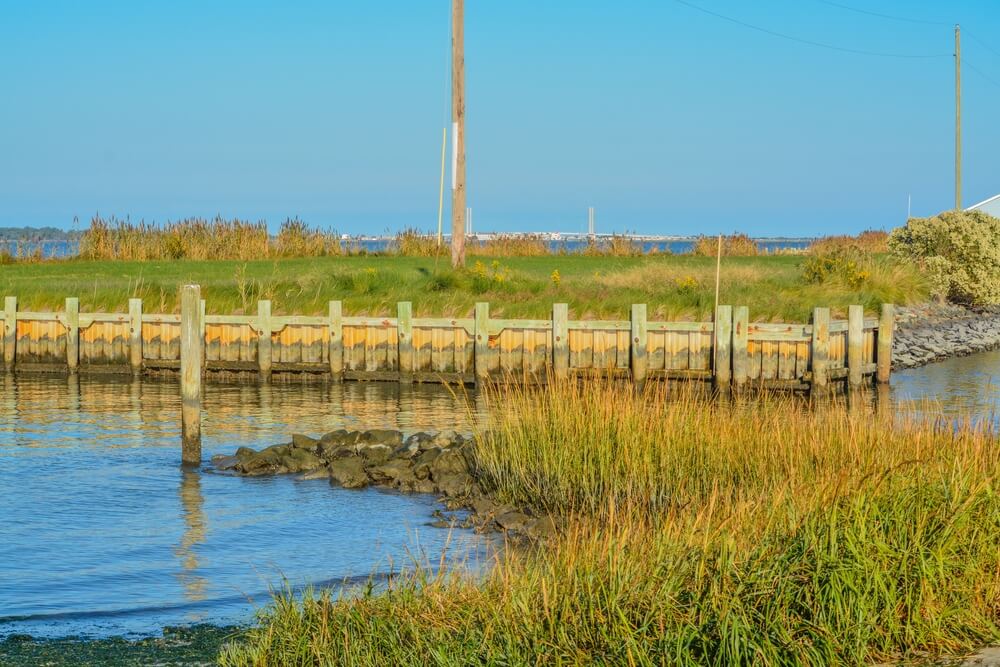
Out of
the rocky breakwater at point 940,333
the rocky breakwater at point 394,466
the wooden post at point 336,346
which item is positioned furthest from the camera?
the rocky breakwater at point 940,333

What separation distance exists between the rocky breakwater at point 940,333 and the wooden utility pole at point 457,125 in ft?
36.2

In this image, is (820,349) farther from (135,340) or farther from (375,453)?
(135,340)

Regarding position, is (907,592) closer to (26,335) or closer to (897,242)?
(26,335)

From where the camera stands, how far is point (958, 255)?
38.3 m

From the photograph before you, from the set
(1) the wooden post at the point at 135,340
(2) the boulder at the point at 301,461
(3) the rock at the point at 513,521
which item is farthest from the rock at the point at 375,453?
(1) the wooden post at the point at 135,340

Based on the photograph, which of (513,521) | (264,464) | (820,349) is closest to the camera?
(513,521)

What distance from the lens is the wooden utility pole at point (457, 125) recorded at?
3172cm

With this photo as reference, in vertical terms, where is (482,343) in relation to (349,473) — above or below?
above

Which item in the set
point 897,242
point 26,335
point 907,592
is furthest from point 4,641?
point 897,242

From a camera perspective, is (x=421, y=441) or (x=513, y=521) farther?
(x=421, y=441)

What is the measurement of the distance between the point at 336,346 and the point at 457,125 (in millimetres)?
8557

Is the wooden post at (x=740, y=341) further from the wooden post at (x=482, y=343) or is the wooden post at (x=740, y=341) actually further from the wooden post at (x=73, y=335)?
the wooden post at (x=73, y=335)

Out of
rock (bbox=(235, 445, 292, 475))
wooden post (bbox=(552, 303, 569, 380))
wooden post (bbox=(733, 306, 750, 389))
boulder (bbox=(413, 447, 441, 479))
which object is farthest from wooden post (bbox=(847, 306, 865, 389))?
rock (bbox=(235, 445, 292, 475))

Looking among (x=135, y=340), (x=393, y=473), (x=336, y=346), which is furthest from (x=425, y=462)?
(x=135, y=340)
